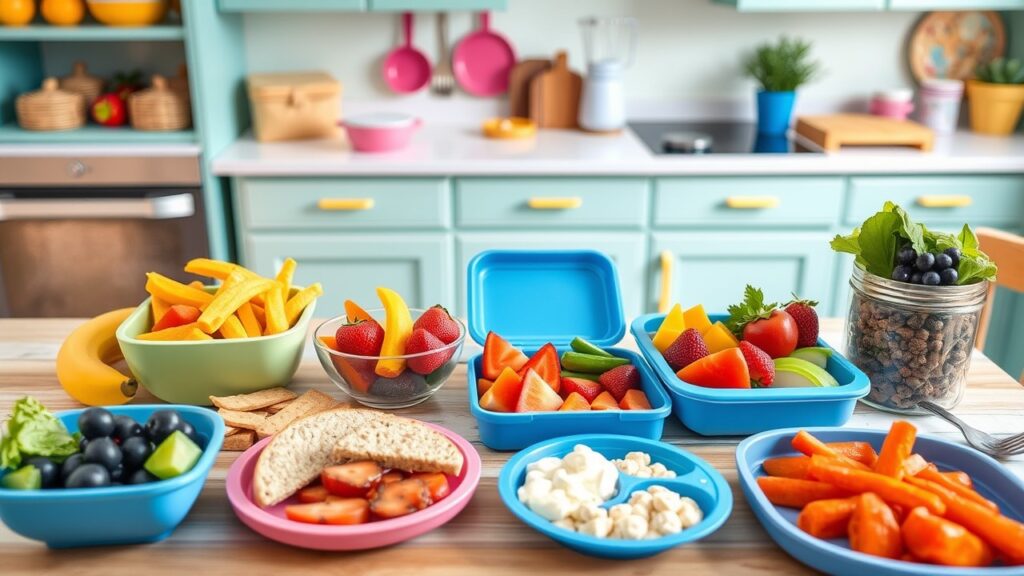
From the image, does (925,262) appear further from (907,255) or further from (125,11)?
(125,11)

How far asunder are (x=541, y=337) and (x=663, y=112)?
196cm

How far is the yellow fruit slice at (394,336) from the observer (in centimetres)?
109

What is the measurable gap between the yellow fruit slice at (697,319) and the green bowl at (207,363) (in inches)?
21.2

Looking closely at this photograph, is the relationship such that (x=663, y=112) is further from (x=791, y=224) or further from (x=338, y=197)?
(x=338, y=197)

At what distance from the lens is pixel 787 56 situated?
2.81 m

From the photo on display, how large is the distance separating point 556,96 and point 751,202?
0.80m

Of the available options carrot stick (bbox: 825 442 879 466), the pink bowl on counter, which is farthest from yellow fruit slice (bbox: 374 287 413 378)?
the pink bowl on counter

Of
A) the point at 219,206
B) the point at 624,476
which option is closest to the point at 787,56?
the point at 219,206

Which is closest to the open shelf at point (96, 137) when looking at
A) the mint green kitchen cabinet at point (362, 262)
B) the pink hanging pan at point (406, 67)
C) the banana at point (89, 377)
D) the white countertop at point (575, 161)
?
the white countertop at point (575, 161)

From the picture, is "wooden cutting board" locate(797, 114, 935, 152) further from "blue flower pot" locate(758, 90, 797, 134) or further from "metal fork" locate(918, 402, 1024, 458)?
"metal fork" locate(918, 402, 1024, 458)

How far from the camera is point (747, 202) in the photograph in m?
2.45

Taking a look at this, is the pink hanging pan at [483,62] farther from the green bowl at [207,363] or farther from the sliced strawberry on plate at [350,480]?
the sliced strawberry on plate at [350,480]

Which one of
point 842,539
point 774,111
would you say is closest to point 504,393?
point 842,539

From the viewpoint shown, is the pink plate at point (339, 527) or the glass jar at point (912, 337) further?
the glass jar at point (912, 337)
